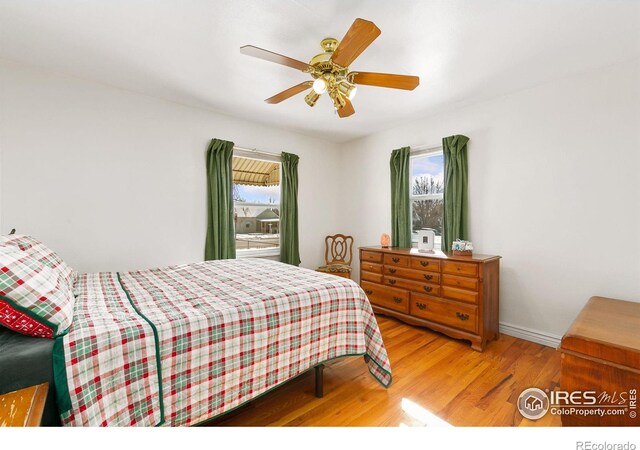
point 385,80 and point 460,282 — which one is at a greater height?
point 385,80

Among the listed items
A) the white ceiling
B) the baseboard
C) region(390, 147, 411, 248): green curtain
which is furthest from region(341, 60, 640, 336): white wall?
region(390, 147, 411, 248): green curtain

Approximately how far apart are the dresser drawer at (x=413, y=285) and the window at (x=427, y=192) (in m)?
0.69

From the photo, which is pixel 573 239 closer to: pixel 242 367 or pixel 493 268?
pixel 493 268

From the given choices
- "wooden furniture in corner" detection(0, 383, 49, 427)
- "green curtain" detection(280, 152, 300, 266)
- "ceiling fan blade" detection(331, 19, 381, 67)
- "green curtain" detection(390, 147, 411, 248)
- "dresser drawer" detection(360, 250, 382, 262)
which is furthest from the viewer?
"green curtain" detection(280, 152, 300, 266)

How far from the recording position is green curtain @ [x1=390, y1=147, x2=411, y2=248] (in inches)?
151

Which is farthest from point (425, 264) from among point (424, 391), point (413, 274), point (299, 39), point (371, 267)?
point (299, 39)

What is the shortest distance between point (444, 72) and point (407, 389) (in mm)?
2586

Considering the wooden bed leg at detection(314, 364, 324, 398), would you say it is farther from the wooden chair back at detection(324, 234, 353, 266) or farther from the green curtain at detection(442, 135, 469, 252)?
the wooden chair back at detection(324, 234, 353, 266)

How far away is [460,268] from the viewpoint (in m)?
2.82

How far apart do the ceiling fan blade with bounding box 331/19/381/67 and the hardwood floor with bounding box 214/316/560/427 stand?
220cm

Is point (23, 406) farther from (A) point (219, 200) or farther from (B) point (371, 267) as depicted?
(B) point (371, 267)

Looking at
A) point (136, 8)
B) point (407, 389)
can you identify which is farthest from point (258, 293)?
point (136, 8)

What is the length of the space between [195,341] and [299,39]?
2029 mm

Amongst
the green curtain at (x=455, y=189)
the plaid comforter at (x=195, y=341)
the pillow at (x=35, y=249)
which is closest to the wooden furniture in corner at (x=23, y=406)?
the plaid comforter at (x=195, y=341)
